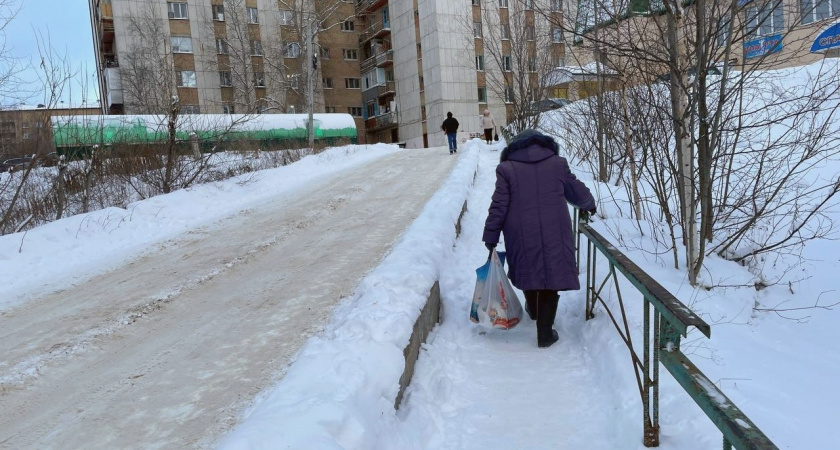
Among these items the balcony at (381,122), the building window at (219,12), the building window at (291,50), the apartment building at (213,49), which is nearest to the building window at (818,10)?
the apartment building at (213,49)

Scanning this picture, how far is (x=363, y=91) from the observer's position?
5188 cm

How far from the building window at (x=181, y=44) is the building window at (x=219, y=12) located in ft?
8.85

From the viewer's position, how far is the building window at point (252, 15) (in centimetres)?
4550

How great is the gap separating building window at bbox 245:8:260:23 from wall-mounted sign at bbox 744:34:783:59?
45102mm

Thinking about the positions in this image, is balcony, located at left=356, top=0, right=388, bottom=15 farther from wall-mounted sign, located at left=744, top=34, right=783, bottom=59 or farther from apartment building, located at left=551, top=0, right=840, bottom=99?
wall-mounted sign, located at left=744, top=34, right=783, bottom=59

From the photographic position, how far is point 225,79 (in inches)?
1757

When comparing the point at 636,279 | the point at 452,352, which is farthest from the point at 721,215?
the point at 636,279

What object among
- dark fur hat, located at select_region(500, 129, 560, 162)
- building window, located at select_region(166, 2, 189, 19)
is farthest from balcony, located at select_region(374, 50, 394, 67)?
dark fur hat, located at select_region(500, 129, 560, 162)

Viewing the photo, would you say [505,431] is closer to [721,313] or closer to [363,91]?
[721,313]

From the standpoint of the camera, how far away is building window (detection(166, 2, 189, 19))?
43906 mm

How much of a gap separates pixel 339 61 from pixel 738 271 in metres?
48.1

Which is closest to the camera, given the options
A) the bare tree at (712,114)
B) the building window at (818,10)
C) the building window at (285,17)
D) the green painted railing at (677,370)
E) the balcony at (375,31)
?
the green painted railing at (677,370)

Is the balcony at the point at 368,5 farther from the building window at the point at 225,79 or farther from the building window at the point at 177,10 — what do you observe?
the building window at the point at 177,10

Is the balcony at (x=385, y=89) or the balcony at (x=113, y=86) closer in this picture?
the balcony at (x=113, y=86)
